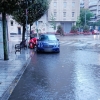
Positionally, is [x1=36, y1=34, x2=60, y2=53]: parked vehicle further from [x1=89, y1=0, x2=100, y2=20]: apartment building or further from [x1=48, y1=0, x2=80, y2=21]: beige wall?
[x1=89, y1=0, x2=100, y2=20]: apartment building

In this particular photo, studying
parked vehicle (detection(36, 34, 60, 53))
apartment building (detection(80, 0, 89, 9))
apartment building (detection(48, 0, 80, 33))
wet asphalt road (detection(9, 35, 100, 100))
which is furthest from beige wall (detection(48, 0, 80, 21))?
wet asphalt road (detection(9, 35, 100, 100))

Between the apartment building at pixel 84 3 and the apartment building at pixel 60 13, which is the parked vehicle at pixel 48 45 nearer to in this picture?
the apartment building at pixel 60 13

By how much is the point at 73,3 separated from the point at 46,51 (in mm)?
48717

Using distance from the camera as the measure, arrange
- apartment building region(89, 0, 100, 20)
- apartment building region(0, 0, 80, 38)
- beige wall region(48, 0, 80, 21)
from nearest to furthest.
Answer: apartment building region(0, 0, 80, 38) → beige wall region(48, 0, 80, 21) → apartment building region(89, 0, 100, 20)

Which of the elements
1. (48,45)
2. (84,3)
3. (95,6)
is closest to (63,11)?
(48,45)

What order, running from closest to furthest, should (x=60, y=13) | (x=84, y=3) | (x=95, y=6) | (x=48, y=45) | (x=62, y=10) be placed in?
(x=48, y=45)
(x=62, y=10)
(x=60, y=13)
(x=84, y=3)
(x=95, y=6)

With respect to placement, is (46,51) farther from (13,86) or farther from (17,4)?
(13,86)

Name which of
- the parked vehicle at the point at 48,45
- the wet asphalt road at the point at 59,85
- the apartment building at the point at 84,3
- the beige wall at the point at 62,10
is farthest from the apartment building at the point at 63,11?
the wet asphalt road at the point at 59,85

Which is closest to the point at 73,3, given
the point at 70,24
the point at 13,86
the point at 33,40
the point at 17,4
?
the point at 70,24

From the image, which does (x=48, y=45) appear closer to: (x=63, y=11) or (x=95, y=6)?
(x=63, y=11)

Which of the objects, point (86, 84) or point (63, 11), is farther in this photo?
point (63, 11)

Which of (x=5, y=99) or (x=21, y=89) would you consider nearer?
(x=5, y=99)

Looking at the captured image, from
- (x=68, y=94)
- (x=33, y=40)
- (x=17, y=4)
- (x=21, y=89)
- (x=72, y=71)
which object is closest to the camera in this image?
(x=68, y=94)

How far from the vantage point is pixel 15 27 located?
62.1 metres
